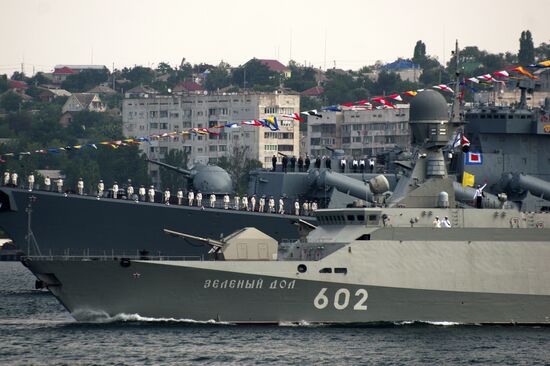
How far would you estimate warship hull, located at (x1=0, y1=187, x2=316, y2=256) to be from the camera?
49094 millimetres

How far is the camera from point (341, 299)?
34.5 meters

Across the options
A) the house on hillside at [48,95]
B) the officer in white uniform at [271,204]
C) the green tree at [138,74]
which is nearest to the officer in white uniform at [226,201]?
the officer in white uniform at [271,204]

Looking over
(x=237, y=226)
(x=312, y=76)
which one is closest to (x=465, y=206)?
(x=237, y=226)

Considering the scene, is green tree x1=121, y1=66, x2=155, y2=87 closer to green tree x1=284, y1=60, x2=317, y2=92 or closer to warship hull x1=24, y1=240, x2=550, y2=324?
green tree x1=284, y1=60, x2=317, y2=92

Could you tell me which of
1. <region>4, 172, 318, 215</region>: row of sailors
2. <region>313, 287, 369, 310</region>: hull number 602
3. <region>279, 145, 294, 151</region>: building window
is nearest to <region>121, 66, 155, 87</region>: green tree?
<region>279, 145, 294, 151</region>: building window

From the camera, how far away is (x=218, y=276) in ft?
112

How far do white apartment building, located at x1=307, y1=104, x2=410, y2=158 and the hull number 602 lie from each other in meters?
65.3

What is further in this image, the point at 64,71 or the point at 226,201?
the point at 64,71

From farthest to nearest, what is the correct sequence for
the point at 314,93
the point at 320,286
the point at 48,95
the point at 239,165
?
the point at 48,95
the point at 314,93
the point at 239,165
the point at 320,286

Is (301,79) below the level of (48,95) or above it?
above

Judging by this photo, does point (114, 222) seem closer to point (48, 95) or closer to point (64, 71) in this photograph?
point (48, 95)

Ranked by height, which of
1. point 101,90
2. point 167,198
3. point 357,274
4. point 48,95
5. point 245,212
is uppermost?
point 101,90

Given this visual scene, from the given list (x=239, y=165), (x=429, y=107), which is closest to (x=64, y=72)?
(x=239, y=165)

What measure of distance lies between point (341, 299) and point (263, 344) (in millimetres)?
3097
